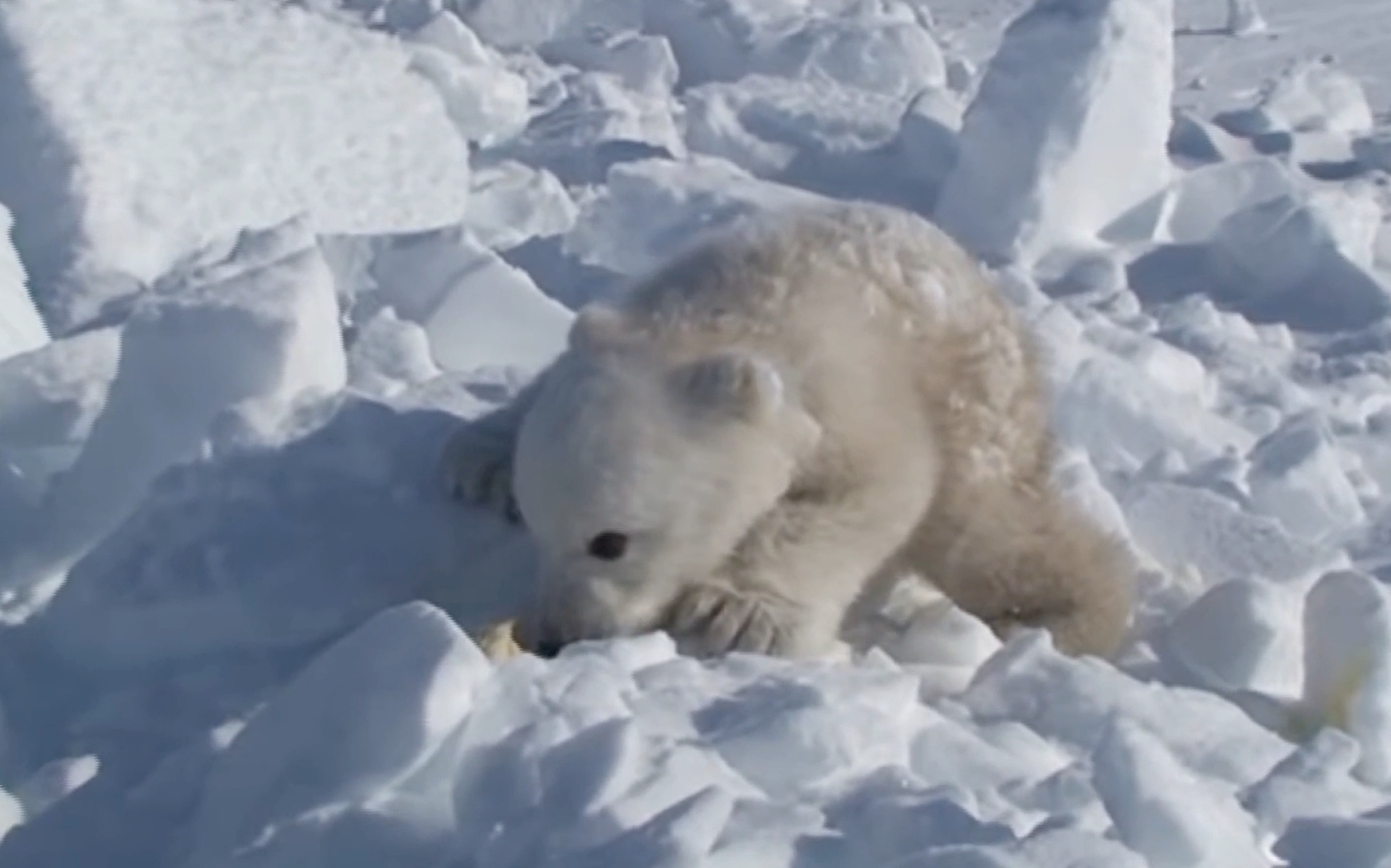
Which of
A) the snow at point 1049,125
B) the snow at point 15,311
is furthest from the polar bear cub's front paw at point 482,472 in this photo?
the snow at point 1049,125

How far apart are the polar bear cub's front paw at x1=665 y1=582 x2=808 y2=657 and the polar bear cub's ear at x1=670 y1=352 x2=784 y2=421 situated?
0.89 ft

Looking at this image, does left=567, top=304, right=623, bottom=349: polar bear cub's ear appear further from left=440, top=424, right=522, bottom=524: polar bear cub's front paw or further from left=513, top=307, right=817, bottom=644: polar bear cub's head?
left=440, top=424, right=522, bottom=524: polar bear cub's front paw

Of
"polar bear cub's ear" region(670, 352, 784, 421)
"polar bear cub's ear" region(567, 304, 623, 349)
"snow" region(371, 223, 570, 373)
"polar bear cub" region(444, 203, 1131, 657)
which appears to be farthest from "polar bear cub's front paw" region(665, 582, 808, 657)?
"snow" region(371, 223, 570, 373)

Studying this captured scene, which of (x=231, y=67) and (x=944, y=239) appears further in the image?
(x=231, y=67)

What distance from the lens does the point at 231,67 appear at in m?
7.60

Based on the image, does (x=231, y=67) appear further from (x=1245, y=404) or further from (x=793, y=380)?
(x=793, y=380)

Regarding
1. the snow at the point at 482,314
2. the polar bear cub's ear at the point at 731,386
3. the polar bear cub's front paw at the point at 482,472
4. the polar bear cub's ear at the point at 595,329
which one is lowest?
the snow at the point at 482,314

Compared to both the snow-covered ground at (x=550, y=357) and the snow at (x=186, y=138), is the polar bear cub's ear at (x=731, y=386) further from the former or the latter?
the snow at (x=186, y=138)

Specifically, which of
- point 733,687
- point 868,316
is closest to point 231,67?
point 868,316

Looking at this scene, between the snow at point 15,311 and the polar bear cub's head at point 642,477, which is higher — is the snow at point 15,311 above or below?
below

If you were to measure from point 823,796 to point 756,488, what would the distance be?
0.94 m

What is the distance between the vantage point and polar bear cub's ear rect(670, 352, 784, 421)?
4.14 meters

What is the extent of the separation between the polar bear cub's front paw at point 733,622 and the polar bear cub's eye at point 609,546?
0.41 ft

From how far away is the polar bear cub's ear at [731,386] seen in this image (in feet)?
13.6
